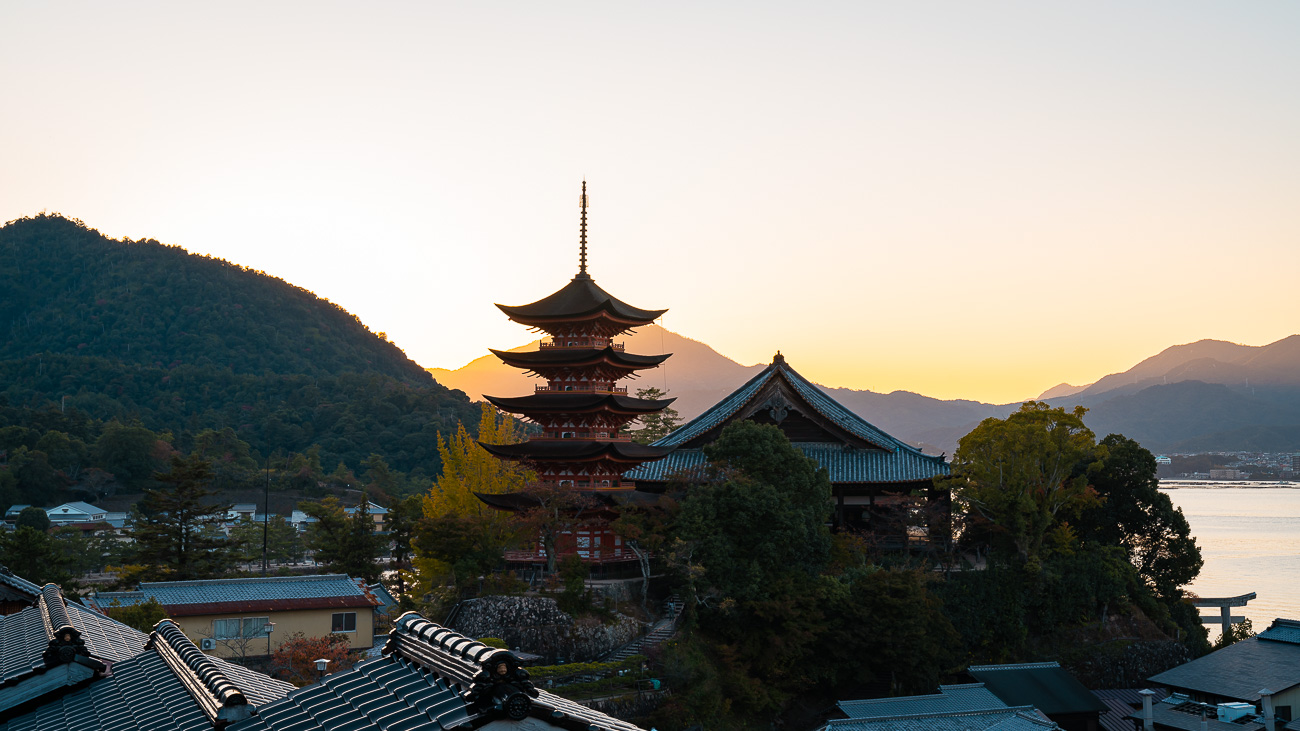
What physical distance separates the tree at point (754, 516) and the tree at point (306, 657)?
9.87 m

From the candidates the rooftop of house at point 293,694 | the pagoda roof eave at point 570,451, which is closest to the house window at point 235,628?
the pagoda roof eave at point 570,451

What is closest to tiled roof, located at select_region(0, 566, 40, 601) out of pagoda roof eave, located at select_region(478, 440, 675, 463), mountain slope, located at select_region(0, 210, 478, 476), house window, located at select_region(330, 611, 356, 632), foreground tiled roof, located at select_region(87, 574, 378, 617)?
foreground tiled roof, located at select_region(87, 574, 378, 617)

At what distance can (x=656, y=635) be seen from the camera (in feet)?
86.2

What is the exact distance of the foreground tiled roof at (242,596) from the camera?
30.0m

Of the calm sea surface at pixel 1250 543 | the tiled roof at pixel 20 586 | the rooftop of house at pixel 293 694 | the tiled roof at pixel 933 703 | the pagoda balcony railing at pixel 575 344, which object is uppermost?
the pagoda balcony railing at pixel 575 344

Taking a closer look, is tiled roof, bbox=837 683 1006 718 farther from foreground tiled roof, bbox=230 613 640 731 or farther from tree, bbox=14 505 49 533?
tree, bbox=14 505 49 533

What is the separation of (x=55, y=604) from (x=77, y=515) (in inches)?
2592

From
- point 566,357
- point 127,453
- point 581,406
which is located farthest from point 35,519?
point 581,406

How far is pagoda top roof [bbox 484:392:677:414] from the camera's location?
97.8 ft

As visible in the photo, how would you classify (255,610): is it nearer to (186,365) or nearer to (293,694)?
(293,694)

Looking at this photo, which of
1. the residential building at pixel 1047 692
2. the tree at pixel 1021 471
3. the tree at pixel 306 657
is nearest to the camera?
the tree at pixel 306 657

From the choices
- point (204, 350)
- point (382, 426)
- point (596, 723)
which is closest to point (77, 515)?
point (382, 426)

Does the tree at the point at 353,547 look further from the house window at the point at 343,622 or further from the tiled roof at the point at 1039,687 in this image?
the tiled roof at the point at 1039,687

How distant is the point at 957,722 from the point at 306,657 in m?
17.3
